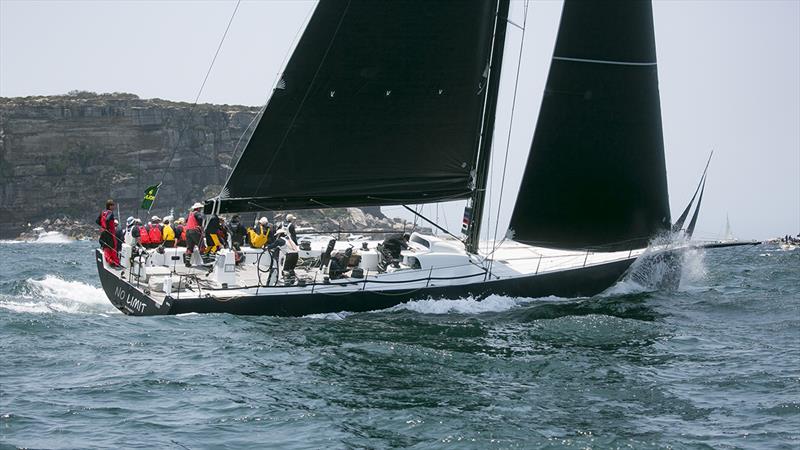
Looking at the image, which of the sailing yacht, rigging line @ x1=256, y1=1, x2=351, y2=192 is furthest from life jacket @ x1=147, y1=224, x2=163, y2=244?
rigging line @ x1=256, y1=1, x2=351, y2=192

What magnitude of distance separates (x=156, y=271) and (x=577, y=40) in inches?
472

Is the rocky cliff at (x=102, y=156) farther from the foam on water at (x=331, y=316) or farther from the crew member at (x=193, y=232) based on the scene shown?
the foam on water at (x=331, y=316)

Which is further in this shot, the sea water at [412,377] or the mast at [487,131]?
the mast at [487,131]

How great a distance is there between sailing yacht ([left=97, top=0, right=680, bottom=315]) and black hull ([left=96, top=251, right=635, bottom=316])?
4 cm

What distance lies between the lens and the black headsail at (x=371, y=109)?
2031cm

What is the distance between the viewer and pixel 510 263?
23.2 metres

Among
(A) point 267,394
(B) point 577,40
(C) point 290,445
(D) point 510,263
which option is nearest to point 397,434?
(C) point 290,445

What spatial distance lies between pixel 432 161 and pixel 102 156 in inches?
4003

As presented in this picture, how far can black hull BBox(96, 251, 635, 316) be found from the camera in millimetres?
19578

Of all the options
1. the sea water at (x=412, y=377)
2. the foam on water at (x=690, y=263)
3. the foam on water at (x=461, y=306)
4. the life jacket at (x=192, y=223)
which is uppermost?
the life jacket at (x=192, y=223)

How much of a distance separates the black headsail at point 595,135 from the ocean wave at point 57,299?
10924 millimetres

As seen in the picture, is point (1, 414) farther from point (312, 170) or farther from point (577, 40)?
point (577, 40)

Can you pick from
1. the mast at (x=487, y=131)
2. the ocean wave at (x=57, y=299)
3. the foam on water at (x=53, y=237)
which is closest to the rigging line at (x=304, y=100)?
the mast at (x=487, y=131)

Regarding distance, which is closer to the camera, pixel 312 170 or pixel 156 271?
pixel 312 170
